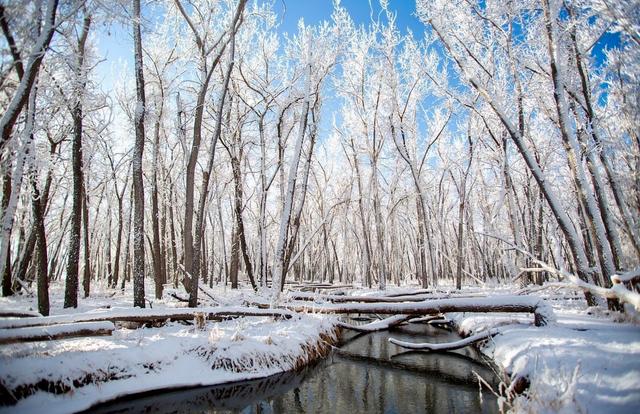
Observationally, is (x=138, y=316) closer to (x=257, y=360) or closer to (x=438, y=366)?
(x=257, y=360)

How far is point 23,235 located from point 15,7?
14.7 m

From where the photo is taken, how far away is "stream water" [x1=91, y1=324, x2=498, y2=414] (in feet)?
17.0

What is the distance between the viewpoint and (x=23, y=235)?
1586cm

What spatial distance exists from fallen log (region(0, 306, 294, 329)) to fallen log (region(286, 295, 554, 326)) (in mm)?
2156

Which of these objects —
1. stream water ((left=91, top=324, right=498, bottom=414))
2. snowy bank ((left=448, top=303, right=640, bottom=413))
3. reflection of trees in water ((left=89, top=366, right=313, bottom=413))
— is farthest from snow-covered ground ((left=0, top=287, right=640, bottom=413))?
stream water ((left=91, top=324, right=498, bottom=414))

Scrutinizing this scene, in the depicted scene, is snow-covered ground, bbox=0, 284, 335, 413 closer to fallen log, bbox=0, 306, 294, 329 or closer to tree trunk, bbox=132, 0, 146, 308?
fallen log, bbox=0, 306, 294, 329

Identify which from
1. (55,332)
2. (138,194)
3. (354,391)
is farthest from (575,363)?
(138,194)

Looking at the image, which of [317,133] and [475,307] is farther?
[317,133]

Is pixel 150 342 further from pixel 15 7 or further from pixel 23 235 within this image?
pixel 23 235

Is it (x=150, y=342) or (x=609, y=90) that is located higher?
(x=609, y=90)

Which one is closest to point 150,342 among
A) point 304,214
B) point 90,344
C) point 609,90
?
point 90,344

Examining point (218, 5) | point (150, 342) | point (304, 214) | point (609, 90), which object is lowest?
point (150, 342)

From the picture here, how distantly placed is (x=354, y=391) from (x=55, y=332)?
4.98 m

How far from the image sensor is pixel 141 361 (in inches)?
224
